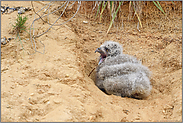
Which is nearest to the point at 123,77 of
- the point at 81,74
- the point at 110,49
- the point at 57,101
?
the point at 81,74

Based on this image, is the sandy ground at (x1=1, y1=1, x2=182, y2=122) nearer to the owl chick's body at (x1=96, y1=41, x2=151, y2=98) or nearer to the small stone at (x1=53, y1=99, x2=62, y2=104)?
the small stone at (x1=53, y1=99, x2=62, y2=104)

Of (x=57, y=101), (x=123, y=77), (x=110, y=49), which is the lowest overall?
(x=57, y=101)

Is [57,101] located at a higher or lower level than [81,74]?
lower

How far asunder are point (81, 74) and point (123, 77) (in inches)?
35.7

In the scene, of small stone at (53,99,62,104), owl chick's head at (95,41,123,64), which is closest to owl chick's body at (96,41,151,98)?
owl chick's head at (95,41,123,64)

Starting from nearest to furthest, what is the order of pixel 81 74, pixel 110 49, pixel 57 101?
pixel 57 101
pixel 81 74
pixel 110 49

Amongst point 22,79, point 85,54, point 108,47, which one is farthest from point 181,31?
point 22,79

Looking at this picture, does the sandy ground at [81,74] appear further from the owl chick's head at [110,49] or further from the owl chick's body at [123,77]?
the owl chick's head at [110,49]

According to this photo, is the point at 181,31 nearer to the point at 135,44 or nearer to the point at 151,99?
the point at 135,44

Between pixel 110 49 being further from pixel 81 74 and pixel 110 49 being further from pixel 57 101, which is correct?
pixel 57 101

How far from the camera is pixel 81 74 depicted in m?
4.00

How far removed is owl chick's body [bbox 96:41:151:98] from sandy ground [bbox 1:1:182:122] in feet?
0.78

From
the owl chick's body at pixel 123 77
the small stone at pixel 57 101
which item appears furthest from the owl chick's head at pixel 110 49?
the small stone at pixel 57 101

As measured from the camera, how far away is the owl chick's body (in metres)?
3.91
